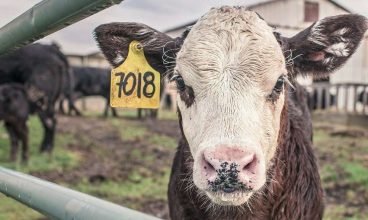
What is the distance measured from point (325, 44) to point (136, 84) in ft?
3.06

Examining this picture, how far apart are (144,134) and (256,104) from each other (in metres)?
9.73

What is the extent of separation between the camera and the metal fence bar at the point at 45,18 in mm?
1196

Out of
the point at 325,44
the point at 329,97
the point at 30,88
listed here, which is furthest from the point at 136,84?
the point at 329,97

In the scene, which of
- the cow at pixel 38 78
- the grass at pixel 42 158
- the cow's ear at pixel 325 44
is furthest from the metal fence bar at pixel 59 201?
the cow at pixel 38 78

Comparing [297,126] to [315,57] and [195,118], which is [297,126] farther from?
[195,118]

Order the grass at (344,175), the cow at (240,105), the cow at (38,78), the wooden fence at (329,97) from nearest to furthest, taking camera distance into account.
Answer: the cow at (240,105)
the grass at (344,175)
the cow at (38,78)
the wooden fence at (329,97)

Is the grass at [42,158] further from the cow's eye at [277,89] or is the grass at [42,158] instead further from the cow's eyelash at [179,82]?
the cow's eye at [277,89]

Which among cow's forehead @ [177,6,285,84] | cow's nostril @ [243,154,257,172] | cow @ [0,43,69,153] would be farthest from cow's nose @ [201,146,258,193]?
cow @ [0,43,69,153]

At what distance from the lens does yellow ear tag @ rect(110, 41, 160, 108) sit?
2287 mm

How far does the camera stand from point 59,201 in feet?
4.10

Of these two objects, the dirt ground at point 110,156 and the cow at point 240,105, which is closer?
the cow at point 240,105

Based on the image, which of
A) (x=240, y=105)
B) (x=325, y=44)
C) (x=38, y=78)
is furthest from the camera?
(x=38, y=78)

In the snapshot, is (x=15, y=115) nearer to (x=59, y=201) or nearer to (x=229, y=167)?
(x=229, y=167)

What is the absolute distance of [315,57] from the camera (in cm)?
260
